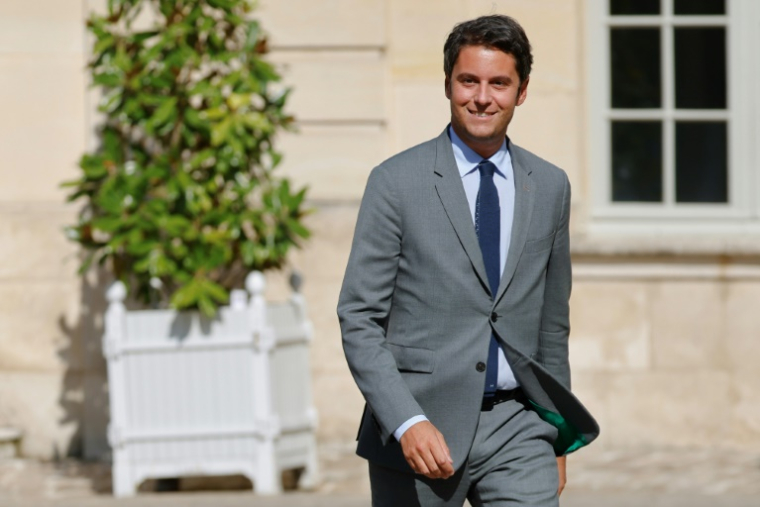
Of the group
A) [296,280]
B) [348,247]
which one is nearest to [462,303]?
[296,280]

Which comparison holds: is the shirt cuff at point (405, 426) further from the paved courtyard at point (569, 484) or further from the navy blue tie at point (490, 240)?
the paved courtyard at point (569, 484)

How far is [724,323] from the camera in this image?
26.2 ft

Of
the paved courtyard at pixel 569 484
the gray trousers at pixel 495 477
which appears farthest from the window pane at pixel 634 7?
the gray trousers at pixel 495 477

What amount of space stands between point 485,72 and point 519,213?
0.33 meters

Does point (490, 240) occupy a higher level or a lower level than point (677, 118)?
lower

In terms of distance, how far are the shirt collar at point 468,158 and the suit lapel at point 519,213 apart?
0.12ft

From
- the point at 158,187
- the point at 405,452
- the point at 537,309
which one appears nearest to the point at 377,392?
the point at 405,452

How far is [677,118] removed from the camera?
8273mm

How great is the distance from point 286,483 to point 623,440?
2.02 meters

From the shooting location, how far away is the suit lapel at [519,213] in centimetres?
323

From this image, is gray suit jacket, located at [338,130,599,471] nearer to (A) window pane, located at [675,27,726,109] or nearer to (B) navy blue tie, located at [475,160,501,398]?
(B) navy blue tie, located at [475,160,501,398]

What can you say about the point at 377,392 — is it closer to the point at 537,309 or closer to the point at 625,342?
the point at 537,309

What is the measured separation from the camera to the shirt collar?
10.8 ft

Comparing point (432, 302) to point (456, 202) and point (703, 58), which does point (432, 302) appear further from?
point (703, 58)
